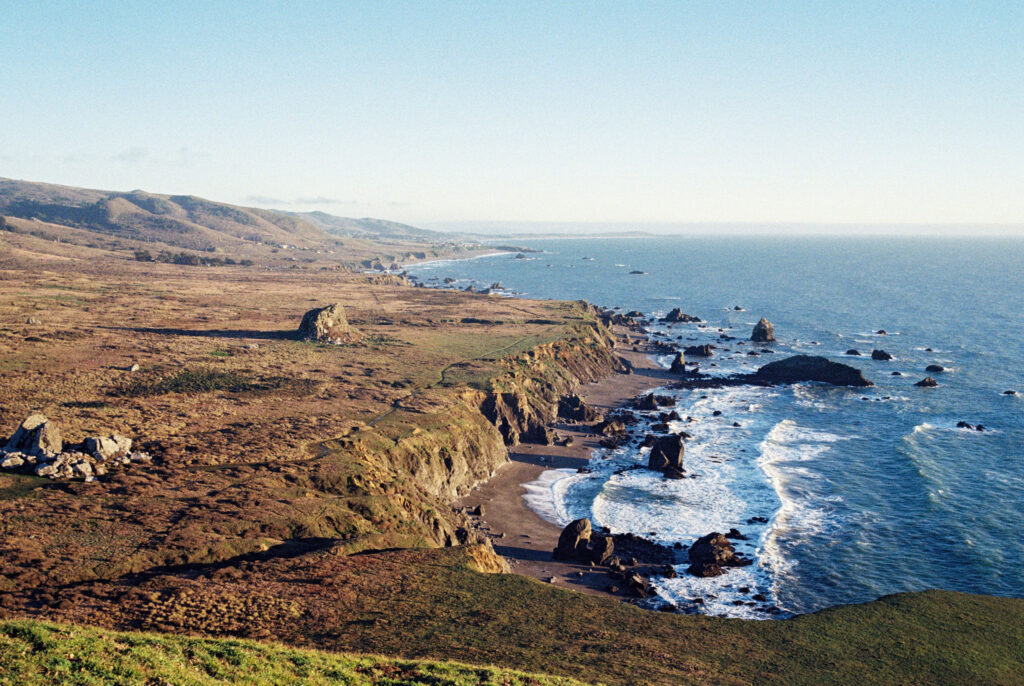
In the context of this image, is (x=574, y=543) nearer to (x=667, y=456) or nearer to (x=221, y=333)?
(x=667, y=456)

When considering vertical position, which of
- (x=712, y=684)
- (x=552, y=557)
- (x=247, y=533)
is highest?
(x=247, y=533)

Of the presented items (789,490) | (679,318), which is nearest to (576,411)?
(789,490)

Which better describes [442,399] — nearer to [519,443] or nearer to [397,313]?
[519,443]

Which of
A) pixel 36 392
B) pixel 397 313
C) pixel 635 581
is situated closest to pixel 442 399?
pixel 635 581

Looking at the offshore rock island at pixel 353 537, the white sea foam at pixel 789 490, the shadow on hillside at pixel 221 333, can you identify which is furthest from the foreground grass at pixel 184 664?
the shadow on hillside at pixel 221 333

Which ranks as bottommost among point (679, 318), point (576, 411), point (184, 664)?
point (576, 411)

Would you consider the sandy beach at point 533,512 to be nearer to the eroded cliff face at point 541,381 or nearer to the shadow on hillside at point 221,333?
the eroded cliff face at point 541,381
